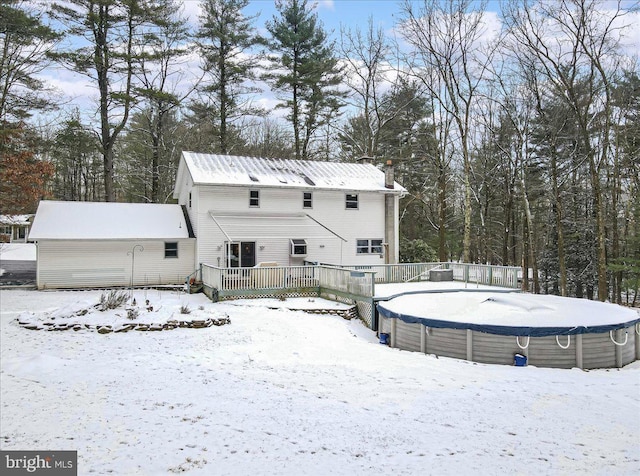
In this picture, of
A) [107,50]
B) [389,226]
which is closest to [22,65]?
[107,50]

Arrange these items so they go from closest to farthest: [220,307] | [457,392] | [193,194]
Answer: [457,392]
[220,307]
[193,194]

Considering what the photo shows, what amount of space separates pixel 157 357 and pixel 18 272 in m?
17.7

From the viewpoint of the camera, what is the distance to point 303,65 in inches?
1084

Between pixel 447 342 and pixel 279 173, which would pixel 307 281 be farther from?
pixel 447 342

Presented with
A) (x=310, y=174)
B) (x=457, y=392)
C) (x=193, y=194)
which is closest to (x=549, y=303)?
(x=457, y=392)

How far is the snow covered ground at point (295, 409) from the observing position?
443 cm

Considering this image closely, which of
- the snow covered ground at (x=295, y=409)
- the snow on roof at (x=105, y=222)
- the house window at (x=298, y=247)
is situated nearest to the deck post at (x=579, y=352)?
the snow covered ground at (x=295, y=409)

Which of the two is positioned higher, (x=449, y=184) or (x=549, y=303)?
(x=449, y=184)

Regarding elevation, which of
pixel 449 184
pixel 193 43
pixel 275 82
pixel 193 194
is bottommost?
pixel 193 194

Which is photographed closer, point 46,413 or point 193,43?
point 46,413

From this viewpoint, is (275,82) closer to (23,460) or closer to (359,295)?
(359,295)

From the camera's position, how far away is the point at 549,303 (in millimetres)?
11461

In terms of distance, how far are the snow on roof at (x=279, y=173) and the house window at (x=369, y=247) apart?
266 cm

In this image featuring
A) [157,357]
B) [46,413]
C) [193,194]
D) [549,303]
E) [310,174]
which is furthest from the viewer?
[310,174]
